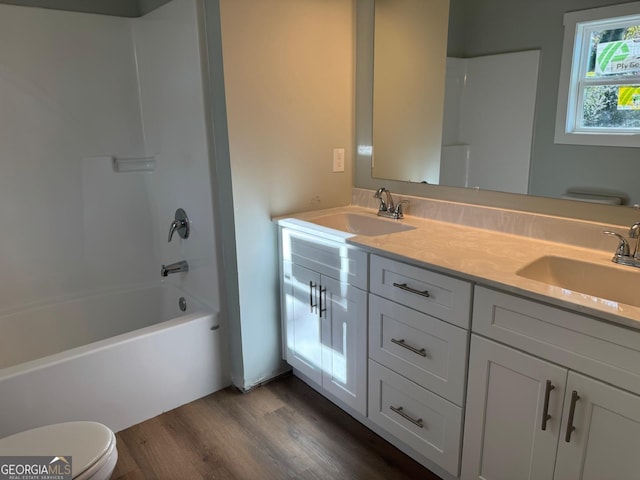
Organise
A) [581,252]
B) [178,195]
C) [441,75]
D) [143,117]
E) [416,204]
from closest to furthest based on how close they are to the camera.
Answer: [581,252], [441,75], [416,204], [178,195], [143,117]

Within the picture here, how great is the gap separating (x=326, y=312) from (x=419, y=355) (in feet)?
1.70

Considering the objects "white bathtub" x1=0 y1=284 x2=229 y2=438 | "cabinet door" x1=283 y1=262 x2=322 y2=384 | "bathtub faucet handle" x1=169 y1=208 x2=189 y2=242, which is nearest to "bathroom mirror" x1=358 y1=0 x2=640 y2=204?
"cabinet door" x1=283 y1=262 x2=322 y2=384

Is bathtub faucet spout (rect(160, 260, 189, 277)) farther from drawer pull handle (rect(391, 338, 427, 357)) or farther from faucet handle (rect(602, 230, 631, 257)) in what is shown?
faucet handle (rect(602, 230, 631, 257))

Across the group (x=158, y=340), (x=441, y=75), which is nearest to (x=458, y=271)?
(x=441, y=75)

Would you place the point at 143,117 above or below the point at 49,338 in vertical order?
above

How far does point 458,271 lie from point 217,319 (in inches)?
50.9

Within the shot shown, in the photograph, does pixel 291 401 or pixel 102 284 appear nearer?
pixel 291 401

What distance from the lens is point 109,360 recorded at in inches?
77.4

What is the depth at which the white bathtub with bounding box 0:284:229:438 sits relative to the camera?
6.00 ft

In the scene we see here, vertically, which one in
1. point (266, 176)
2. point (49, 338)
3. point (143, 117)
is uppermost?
point (143, 117)

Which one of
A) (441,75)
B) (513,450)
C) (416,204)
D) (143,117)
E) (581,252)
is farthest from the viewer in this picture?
(143,117)

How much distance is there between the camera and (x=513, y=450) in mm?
1424

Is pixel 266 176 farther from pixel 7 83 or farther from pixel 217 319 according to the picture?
pixel 7 83

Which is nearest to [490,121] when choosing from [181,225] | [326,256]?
[326,256]
